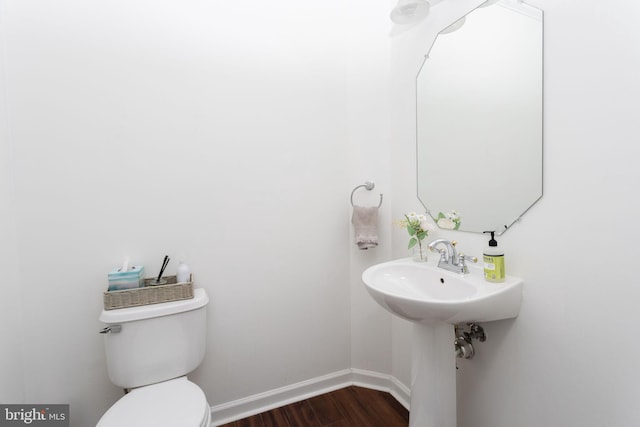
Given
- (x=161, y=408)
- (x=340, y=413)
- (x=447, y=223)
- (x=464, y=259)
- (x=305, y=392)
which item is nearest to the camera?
(x=161, y=408)

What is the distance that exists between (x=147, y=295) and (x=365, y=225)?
1150 millimetres

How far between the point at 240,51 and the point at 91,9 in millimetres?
655

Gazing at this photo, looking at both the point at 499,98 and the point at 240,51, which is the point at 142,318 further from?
the point at 499,98

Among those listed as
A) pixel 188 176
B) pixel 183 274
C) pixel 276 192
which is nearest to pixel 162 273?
pixel 183 274

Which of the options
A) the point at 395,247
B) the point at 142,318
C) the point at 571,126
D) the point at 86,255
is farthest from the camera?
the point at 395,247

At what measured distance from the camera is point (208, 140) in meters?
1.49

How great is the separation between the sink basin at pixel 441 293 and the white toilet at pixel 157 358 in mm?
790

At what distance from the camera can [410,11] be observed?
1298 mm

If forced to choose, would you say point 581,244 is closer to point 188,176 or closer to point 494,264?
point 494,264

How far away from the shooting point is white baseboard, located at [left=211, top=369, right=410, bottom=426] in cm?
155

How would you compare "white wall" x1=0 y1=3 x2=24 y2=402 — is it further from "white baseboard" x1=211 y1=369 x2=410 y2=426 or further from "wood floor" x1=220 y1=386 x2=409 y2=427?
"wood floor" x1=220 y1=386 x2=409 y2=427

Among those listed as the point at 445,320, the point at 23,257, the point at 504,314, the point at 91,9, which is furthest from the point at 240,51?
the point at 504,314

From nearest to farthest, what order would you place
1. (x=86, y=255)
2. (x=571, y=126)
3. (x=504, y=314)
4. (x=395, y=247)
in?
(x=571, y=126), (x=504, y=314), (x=86, y=255), (x=395, y=247)

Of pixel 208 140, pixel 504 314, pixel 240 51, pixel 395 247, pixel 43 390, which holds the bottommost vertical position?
pixel 43 390
